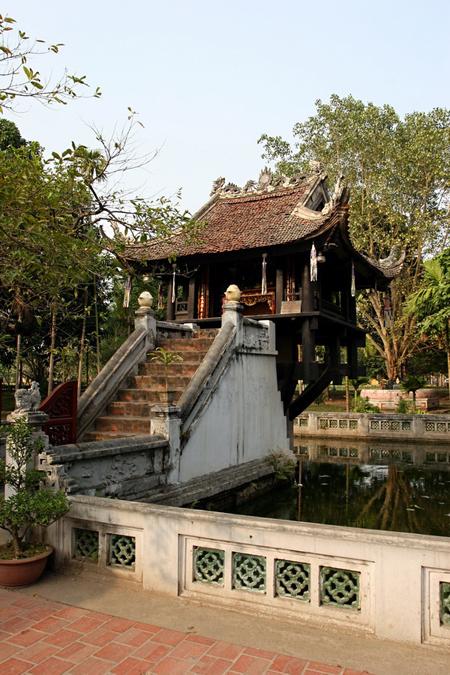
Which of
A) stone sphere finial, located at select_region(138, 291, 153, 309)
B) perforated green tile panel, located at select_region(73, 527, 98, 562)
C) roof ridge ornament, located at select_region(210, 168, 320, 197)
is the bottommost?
perforated green tile panel, located at select_region(73, 527, 98, 562)

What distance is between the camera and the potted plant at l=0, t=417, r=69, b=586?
4.46 m

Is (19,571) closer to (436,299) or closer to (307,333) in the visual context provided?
(307,333)

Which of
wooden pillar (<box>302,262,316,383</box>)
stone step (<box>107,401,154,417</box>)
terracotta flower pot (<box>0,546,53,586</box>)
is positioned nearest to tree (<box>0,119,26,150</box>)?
wooden pillar (<box>302,262,316,383</box>)

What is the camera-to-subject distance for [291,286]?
43.6 ft

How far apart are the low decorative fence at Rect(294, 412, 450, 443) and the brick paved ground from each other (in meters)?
17.1

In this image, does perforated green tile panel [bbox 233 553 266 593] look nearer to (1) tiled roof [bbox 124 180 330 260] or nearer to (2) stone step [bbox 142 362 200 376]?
(2) stone step [bbox 142 362 200 376]

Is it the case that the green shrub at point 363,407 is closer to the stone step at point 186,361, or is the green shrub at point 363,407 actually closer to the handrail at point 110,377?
the stone step at point 186,361

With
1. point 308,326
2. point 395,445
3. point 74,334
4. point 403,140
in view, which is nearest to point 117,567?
point 308,326

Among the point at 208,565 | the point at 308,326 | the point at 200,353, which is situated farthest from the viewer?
the point at 308,326

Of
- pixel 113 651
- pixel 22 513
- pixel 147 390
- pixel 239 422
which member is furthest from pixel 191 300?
pixel 113 651

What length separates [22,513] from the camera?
4.46m

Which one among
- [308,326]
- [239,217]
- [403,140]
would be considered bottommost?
[308,326]

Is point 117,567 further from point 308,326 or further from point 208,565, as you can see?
point 308,326

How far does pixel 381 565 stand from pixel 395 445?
16.1m
